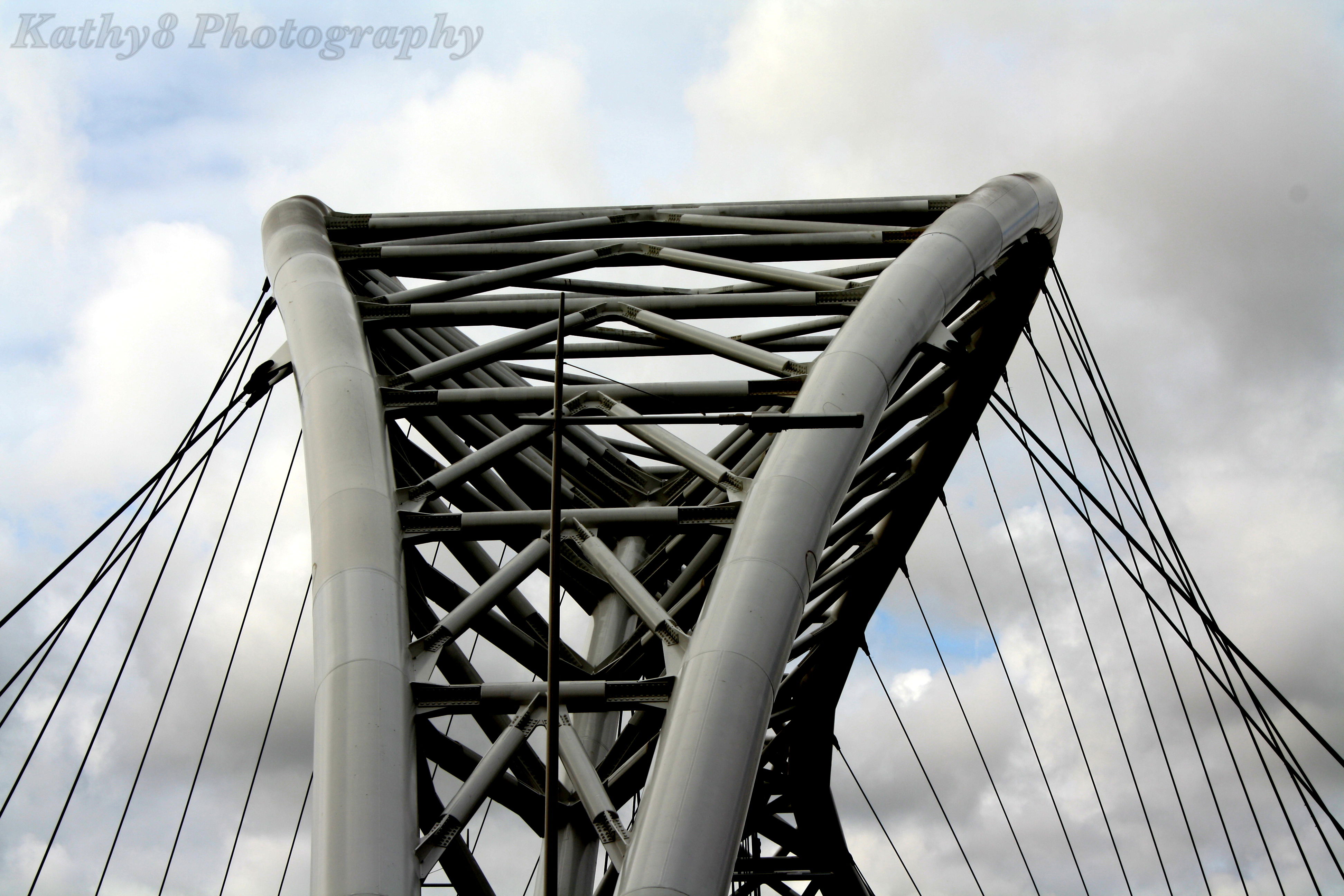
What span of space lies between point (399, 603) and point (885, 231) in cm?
849

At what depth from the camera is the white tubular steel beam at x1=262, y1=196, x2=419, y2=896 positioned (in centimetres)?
848

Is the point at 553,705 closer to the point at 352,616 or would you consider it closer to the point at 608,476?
the point at 352,616

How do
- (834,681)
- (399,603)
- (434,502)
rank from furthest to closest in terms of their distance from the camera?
(834,681)
(434,502)
(399,603)

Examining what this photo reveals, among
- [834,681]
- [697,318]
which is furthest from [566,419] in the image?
[834,681]

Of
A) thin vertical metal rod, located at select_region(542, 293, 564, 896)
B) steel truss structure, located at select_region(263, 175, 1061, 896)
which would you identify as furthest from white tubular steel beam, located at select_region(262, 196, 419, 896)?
thin vertical metal rod, located at select_region(542, 293, 564, 896)

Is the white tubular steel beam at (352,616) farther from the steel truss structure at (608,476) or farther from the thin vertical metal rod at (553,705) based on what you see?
the thin vertical metal rod at (553,705)

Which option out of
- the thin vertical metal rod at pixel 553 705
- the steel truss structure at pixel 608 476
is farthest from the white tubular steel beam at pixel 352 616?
the thin vertical metal rod at pixel 553 705

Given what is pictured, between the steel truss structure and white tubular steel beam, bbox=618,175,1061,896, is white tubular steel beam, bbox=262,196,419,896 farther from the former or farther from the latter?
white tubular steel beam, bbox=618,175,1061,896

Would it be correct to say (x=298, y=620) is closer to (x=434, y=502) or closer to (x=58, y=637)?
(x=58, y=637)

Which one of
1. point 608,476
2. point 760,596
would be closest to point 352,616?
point 760,596

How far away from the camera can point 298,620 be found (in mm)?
16391

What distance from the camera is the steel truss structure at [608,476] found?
898 cm

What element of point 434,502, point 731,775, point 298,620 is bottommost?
point 731,775

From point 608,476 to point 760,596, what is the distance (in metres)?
9.60
